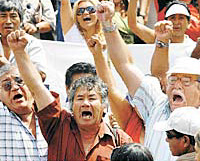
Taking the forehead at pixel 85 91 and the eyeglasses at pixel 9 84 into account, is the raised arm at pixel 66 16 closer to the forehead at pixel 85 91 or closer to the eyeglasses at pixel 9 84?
the eyeglasses at pixel 9 84

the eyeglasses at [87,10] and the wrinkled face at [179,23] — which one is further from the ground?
the eyeglasses at [87,10]

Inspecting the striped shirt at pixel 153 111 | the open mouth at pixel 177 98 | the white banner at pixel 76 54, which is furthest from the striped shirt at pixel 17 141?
the white banner at pixel 76 54

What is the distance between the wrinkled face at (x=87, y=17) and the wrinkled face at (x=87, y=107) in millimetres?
2013

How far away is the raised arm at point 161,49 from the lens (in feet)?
23.8

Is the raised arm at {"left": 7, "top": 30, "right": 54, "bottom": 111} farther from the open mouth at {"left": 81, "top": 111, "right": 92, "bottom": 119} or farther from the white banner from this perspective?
the white banner

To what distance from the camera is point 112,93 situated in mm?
7332

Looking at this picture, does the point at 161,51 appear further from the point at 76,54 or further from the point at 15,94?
the point at 76,54

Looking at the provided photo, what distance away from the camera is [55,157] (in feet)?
22.1

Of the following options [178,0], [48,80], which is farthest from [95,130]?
[178,0]

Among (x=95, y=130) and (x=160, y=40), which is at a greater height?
(x=160, y=40)

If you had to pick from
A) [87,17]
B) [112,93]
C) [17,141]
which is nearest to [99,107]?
[112,93]

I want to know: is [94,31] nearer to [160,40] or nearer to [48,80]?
[48,80]

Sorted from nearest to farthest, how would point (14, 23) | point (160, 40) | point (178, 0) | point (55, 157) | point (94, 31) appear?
1. point (55, 157)
2. point (160, 40)
3. point (14, 23)
4. point (94, 31)
5. point (178, 0)

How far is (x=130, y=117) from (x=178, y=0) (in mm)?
3311
